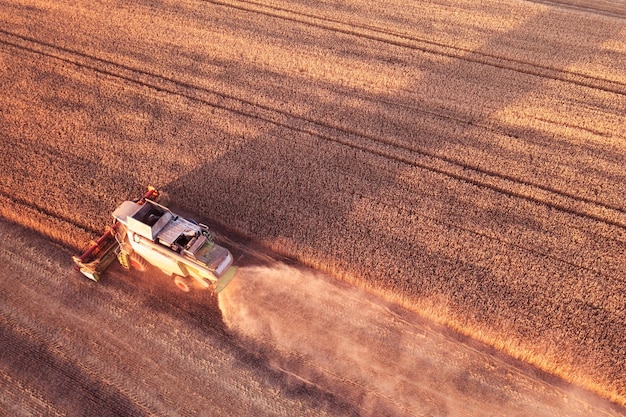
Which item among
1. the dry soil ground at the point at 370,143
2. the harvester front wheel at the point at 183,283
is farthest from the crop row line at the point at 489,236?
the harvester front wheel at the point at 183,283

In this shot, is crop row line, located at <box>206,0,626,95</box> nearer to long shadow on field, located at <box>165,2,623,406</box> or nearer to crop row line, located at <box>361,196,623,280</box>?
long shadow on field, located at <box>165,2,623,406</box>

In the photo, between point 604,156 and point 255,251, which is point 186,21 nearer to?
point 255,251

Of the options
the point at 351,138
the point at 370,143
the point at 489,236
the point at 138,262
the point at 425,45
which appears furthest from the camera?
the point at 425,45

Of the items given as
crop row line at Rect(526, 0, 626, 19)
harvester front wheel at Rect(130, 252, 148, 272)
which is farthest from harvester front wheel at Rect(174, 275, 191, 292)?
crop row line at Rect(526, 0, 626, 19)

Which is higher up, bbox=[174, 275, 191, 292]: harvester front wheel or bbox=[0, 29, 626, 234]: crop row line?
bbox=[0, 29, 626, 234]: crop row line

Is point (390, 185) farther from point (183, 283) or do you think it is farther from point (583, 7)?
point (583, 7)

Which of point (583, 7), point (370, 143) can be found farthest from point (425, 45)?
point (583, 7)
